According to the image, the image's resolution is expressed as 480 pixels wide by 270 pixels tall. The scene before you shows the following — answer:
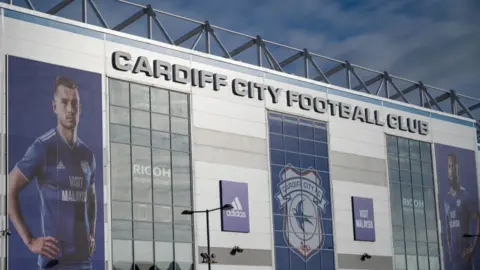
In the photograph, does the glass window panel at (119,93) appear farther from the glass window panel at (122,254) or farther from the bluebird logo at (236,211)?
the bluebird logo at (236,211)

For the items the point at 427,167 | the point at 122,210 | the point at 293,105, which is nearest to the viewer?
the point at 122,210

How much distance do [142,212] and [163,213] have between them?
181 centimetres

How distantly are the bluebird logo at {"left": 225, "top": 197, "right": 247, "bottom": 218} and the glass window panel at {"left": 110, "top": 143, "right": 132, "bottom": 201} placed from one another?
27.4 feet

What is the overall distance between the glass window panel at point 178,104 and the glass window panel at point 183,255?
28.4 ft

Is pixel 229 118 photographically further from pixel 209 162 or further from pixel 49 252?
pixel 49 252

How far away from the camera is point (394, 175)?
78000mm

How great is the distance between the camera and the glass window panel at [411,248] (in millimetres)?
77625

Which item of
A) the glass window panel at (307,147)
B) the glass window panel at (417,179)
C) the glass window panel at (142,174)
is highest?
the glass window panel at (307,147)

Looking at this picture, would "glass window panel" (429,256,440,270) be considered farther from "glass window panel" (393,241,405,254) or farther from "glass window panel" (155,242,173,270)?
"glass window panel" (155,242,173,270)

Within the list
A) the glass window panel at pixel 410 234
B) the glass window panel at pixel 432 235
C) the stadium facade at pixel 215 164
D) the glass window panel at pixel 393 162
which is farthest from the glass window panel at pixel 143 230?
the glass window panel at pixel 432 235

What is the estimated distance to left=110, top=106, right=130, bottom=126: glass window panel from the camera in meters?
57.5

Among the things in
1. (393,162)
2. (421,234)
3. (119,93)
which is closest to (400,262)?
(421,234)

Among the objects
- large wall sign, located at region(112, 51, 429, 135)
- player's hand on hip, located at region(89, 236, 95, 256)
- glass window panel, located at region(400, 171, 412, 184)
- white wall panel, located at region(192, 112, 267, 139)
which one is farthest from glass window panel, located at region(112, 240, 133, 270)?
glass window panel, located at region(400, 171, 412, 184)

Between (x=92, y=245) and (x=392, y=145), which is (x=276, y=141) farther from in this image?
(x=92, y=245)
